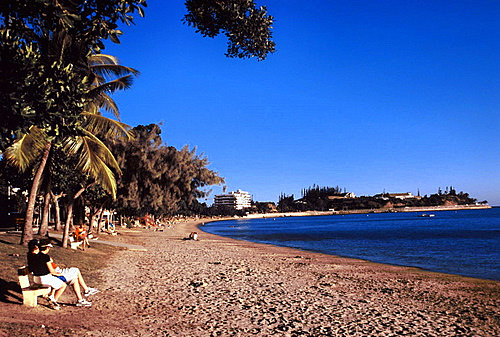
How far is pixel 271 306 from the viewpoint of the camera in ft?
31.2

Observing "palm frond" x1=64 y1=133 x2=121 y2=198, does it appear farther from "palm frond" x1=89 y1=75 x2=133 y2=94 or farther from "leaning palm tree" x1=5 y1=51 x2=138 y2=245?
"palm frond" x1=89 y1=75 x2=133 y2=94

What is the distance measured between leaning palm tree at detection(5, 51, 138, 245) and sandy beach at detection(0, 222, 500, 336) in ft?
11.2

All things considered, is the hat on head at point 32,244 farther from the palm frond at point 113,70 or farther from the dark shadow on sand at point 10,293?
the palm frond at point 113,70

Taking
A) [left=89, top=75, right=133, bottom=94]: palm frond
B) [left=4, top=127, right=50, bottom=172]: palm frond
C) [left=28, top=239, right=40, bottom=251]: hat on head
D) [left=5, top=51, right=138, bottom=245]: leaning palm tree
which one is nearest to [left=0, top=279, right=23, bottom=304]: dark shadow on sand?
[left=28, top=239, right=40, bottom=251]: hat on head

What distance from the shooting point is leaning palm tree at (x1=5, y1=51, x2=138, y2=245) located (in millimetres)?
11539

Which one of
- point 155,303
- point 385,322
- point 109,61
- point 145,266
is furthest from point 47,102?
point 109,61

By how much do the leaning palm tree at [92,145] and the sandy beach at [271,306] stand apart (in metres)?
3.42

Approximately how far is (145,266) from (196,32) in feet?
38.1

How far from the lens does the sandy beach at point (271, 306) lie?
7363 mm

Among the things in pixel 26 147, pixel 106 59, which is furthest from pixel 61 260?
pixel 106 59

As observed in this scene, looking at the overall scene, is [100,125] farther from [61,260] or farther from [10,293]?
[10,293]

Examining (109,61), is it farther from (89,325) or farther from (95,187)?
(89,325)

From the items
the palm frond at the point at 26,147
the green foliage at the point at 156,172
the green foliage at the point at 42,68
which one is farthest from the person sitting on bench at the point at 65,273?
the green foliage at the point at 156,172

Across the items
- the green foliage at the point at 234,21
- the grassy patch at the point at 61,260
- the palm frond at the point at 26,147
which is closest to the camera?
the green foliage at the point at 234,21
